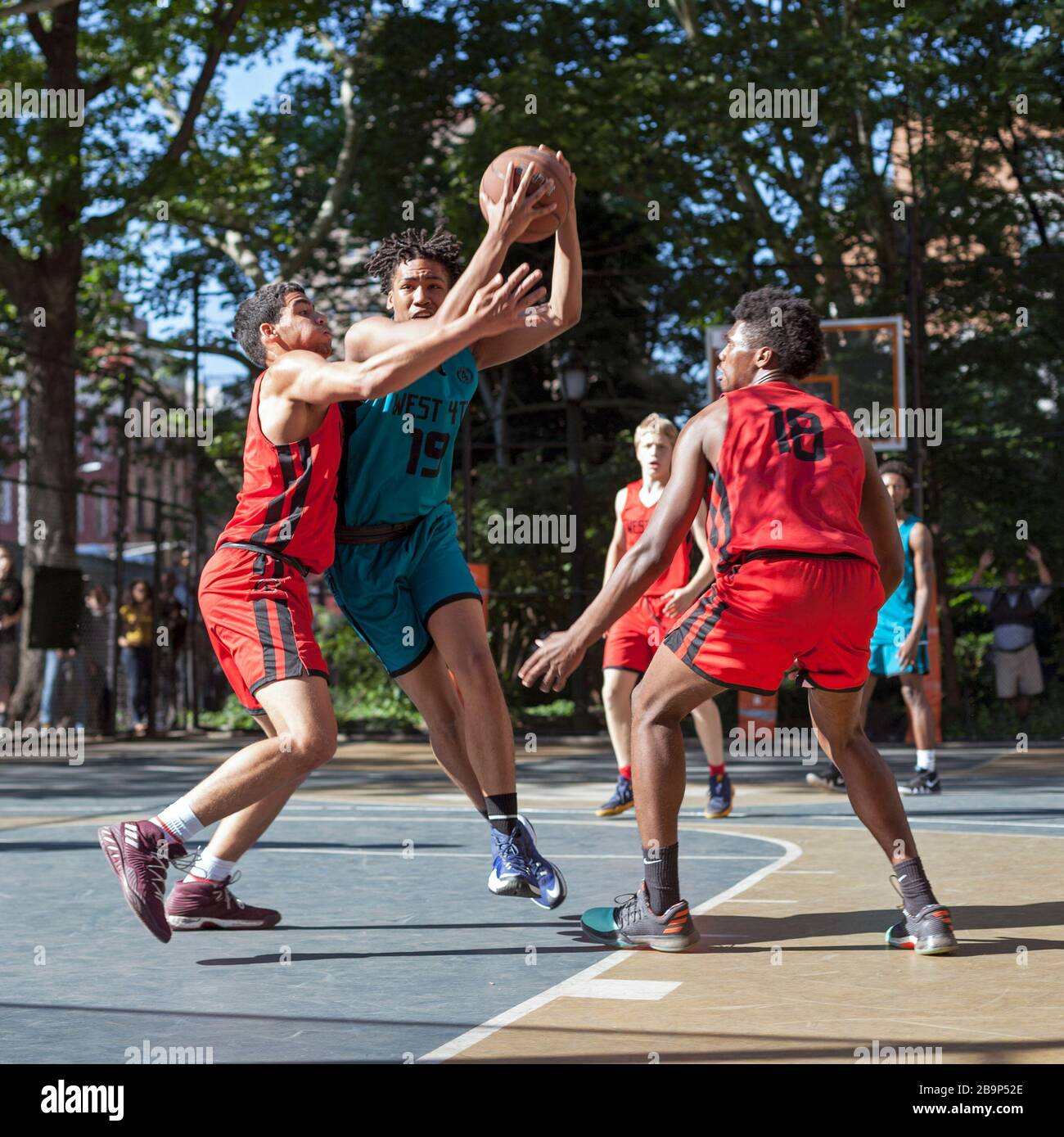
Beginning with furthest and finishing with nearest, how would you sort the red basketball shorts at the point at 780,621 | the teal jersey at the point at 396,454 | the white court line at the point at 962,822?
the white court line at the point at 962,822
the teal jersey at the point at 396,454
the red basketball shorts at the point at 780,621

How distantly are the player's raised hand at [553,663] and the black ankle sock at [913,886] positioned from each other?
4.55 feet

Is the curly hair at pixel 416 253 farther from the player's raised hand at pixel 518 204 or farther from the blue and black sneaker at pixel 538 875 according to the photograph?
the blue and black sneaker at pixel 538 875

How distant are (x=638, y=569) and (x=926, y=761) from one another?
6.44m

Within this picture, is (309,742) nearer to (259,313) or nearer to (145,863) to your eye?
(145,863)

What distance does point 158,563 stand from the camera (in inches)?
746

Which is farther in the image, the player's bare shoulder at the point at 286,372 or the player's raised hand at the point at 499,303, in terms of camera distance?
the player's bare shoulder at the point at 286,372

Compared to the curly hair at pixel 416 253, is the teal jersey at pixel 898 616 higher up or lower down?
lower down

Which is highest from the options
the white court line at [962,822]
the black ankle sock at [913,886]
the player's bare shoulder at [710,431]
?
the player's bare shoulder at [710,431]

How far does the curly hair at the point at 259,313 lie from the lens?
546cm

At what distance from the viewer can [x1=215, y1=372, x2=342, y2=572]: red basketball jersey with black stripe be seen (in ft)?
17.1

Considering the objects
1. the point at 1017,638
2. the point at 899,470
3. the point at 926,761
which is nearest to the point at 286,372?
the point at 899,470

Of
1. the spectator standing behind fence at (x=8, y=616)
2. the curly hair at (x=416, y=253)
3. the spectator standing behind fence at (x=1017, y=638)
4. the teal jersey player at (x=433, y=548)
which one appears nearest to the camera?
the teal jersey player at (x=433, y=548)

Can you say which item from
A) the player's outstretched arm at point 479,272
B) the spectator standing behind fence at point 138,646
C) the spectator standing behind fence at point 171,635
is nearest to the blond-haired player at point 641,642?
the player's outstretched arm at point 479,272

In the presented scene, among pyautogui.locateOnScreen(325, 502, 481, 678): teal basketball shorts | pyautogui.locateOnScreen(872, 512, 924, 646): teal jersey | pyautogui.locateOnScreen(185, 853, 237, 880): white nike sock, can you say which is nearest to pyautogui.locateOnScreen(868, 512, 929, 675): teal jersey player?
pyautogui.locateOnScreen(872, 512, 924, 646): teal jersey
